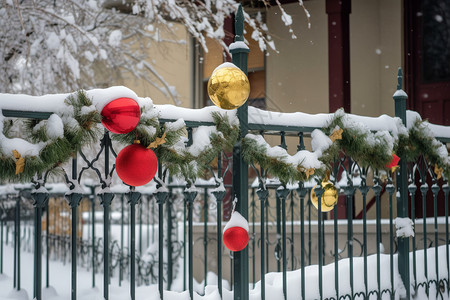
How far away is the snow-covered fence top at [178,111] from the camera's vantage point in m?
2.30

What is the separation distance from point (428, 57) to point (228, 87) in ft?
21.9

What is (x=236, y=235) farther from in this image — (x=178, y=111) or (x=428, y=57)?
(x=428, y=57)

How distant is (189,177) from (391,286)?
1.83 meters

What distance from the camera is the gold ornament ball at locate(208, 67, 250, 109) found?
2.55 metres

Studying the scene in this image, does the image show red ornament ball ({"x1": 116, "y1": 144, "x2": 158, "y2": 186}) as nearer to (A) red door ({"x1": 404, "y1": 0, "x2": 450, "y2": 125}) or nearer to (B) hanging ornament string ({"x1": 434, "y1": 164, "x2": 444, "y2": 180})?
(B) hanging ornament string ({"x1": 434, "y1": 164, "x2": 444, "y2": 180})

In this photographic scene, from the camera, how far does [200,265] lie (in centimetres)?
685

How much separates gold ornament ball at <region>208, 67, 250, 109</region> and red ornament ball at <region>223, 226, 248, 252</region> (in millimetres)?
644

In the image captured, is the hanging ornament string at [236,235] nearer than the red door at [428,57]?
Yes

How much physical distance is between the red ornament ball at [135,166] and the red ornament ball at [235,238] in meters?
0.58

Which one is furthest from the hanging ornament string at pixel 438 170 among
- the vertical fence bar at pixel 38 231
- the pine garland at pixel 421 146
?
the vertical fence bar at pixel 38 231

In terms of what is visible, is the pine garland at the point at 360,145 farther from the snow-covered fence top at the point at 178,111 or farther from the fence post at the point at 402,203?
the fence post at the point at 402,203

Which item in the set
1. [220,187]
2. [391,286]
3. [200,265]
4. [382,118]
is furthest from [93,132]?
[200,265]

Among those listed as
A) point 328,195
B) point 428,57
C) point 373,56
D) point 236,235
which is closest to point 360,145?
point 328,195

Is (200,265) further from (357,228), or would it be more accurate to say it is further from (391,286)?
(391,286)
